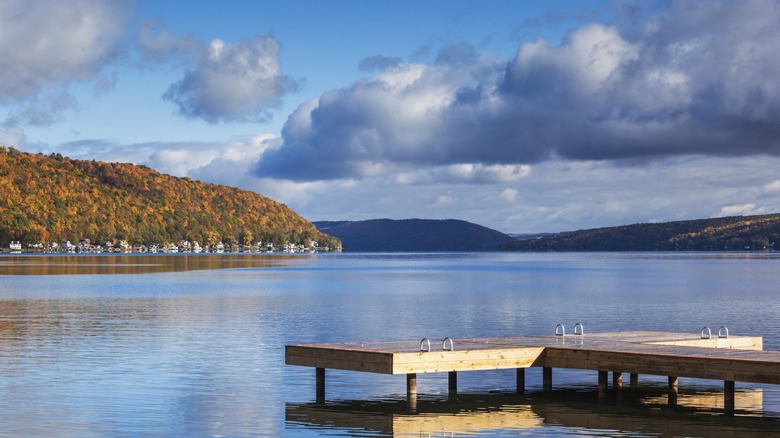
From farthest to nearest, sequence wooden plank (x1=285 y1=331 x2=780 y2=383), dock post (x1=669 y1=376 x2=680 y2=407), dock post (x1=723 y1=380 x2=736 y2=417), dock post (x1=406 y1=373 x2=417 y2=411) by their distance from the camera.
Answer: dock post (x1=669 y1=376 x2=680 y2=407)
dock post (x1=406 y1=373 x2=417 y2=411)
dock post (x1=723 y1=380 x2=736 y2=417)
wooden plank (x1=285 y1=331 x2=780 y2=383)

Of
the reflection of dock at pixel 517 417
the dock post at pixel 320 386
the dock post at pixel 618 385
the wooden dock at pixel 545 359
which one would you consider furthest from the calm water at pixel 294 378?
the wooden dock at pixel 545 359

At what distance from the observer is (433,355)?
27.6m

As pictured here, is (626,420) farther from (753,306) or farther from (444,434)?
(753,306)

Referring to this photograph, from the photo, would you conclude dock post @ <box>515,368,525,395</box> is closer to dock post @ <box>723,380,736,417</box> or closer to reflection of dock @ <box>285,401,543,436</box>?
reflection of dock @ <box>285,401,543,436</box>

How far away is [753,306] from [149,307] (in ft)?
117

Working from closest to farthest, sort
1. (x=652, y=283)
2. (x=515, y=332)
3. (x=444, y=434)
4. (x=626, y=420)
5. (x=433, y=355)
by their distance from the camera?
(x=444, y=434), (x=626, y=420), (x=433, y=355), (x=515, y=332), (x=652, y=283)

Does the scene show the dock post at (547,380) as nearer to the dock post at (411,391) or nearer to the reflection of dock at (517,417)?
the reflection of dock at (517,417)

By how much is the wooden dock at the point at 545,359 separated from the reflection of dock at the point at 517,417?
0.77 m

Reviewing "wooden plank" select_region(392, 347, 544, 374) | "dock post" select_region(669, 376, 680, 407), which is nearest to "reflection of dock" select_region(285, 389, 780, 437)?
"dock post" select_region(669, 376, 680, 407)

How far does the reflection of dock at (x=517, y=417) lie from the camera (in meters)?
24.7

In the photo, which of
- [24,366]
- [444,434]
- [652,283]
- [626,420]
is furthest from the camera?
[652,283]

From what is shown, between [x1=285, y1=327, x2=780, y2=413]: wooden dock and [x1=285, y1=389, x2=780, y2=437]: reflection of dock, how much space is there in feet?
2.53

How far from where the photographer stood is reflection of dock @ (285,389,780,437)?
2472cm

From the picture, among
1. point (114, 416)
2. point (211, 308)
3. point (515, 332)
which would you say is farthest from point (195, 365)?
point (211, 308)
